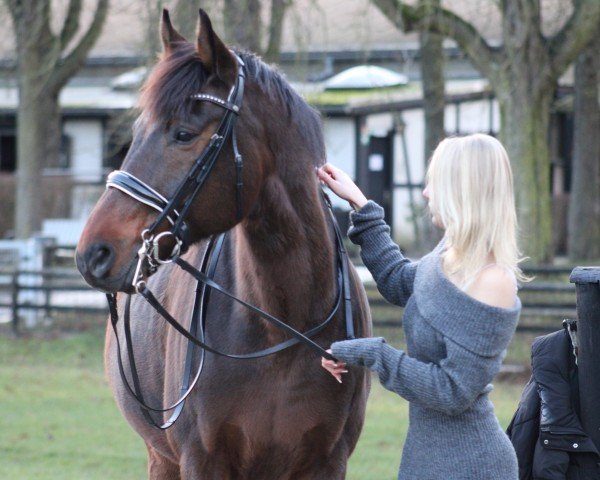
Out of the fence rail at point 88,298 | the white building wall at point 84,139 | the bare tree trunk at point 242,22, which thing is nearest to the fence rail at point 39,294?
the fence rail at point 88,298

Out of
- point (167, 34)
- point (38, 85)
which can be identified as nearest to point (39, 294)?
point (38, 85)

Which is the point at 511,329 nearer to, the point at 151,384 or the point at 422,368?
the point at 422,368

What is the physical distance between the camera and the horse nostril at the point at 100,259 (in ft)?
10.3

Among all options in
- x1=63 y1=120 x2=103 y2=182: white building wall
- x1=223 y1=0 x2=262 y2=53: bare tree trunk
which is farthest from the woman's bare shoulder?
x1=63 y1=120 x2=103 y2=182: white building wall

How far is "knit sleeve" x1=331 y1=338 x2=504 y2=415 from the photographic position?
3021 millimetres

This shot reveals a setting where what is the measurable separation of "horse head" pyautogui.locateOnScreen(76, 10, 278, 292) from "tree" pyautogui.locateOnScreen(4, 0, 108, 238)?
432 inches

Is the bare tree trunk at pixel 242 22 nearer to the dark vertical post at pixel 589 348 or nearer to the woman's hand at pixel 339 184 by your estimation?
the woman's hand at pixel 339 184

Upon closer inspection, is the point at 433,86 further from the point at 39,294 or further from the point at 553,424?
the point at 553,424

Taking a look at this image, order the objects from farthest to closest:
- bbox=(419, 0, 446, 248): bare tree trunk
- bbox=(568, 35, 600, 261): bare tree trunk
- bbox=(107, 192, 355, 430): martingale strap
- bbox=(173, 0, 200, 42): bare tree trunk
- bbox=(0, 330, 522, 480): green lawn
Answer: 1. bbox=(568, 35, 600, 261): bare tree trunk
2. bbox=(419, 0, 446, 248): bare tree trunk
3. bbox=(173, 0, 200, 42): bare tree trunk
4. bbox=(0, 330, 522, 480): green lawn
5. bbox=(107, 192, 355, 430): martingale strap

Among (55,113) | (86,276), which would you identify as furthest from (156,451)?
(55,113)

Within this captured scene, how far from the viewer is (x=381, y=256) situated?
380 centimetres

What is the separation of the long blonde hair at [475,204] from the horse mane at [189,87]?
634mm

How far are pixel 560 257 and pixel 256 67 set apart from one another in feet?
59.6

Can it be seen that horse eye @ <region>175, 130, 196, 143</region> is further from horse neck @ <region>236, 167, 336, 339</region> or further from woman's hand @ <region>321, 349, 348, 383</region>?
woman's hand @ <region>321, 349, 348, 383</region>
